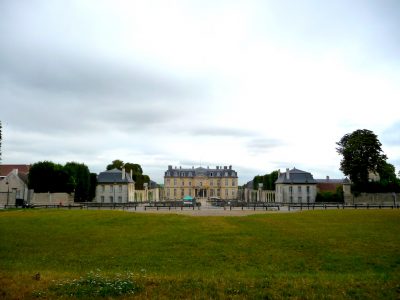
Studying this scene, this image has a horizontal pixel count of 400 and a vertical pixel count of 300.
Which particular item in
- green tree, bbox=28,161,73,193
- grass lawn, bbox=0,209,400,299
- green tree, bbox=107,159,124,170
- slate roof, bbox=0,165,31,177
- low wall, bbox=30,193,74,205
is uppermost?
green tree, bbox=107,159,124,170

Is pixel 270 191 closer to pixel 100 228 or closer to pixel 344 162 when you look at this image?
pixel 344 162

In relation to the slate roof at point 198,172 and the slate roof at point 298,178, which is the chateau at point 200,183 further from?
the slate roof at point 298,178

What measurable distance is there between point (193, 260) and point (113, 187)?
6424 centimetres

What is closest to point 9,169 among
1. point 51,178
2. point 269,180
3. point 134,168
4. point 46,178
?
point 46,178

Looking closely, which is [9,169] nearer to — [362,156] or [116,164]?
[116,164]

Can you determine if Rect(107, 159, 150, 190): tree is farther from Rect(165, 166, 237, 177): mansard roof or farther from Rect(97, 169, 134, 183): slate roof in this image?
Rect(165, 166, 237, 177): mansard roof

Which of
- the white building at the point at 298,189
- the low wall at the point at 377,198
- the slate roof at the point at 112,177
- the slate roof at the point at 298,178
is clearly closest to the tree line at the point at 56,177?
the slate roof at the point at 112,177

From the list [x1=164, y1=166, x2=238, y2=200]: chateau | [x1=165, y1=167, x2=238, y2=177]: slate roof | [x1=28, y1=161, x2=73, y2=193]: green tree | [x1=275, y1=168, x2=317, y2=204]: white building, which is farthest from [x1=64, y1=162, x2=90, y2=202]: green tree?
[x1=165, y1=167, x2=238, y2=177]: slate roof

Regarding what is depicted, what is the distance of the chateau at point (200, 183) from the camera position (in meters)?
133

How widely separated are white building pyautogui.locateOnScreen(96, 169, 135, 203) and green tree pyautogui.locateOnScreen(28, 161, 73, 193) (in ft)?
51.1

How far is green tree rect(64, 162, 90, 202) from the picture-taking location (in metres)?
64.5

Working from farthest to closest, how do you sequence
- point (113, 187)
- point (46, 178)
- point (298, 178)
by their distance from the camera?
1. point (113, 187)
2. point (298, 178)
3. point (46, 178)

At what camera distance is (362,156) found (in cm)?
5675

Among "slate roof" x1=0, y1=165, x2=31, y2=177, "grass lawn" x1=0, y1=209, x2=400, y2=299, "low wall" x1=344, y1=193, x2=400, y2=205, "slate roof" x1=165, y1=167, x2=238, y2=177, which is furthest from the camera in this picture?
"slate roof" x1=165, y1=167, x2=238, y2=177
